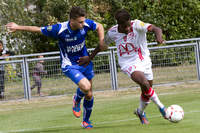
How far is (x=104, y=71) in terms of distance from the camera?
15547 millimetres

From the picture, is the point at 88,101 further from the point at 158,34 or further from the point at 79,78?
the point at 158,34

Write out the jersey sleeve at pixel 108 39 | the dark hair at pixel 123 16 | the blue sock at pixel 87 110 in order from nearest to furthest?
the dark hair at pixel 123 16, the jersey sleeve at pixel 108 39, the blue sock at pixel 87 110

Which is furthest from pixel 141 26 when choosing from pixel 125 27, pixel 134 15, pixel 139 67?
pixel 134 15

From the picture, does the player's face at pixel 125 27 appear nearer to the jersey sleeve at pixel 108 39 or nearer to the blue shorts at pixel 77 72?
the jersey sleeve at pixel 108 39

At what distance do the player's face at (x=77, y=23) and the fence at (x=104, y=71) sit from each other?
21.9ft

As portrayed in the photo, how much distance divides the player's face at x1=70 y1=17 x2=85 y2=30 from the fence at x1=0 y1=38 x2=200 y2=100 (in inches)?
262

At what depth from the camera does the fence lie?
48.7ft

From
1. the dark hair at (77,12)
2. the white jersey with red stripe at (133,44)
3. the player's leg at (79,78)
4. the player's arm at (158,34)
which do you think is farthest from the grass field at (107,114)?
the dark hair at (77,12)

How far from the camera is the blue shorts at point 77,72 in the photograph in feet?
27.3

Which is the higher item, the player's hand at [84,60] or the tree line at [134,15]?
the tree line at [134,15]

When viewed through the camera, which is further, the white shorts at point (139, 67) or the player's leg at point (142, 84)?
the white shorts at point (139, 67)

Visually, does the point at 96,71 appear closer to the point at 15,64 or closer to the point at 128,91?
the point at 128,91

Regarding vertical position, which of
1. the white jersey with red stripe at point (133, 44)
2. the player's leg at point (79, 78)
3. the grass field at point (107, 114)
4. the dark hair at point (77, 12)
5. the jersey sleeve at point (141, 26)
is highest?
the dark hair at point (77, 12)

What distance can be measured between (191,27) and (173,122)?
1620cm
